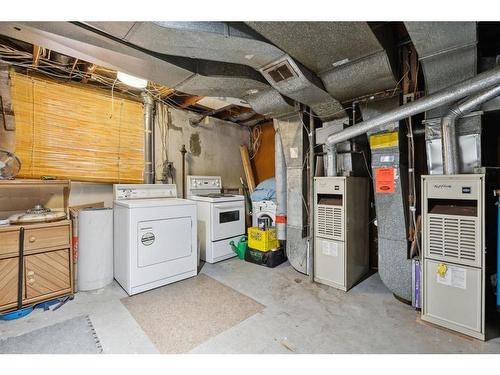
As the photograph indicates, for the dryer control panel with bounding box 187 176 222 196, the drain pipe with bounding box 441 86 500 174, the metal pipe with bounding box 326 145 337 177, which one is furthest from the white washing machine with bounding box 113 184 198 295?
the drain pipe with bounding box 441 86 500 174

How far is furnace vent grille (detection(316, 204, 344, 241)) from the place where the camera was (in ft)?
8.75

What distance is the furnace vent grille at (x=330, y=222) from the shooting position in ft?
8.75

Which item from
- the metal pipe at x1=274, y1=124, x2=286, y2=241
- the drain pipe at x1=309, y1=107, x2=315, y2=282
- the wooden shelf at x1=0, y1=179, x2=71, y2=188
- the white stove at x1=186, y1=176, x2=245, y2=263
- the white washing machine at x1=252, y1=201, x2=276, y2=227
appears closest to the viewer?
the wooden shelf at x1=0, y1=179, x2=71, y2=188

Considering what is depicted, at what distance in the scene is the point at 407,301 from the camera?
93.8 inches

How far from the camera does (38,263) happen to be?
92.0 inches

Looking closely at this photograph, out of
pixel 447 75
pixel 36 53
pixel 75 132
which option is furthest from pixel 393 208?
pixel 36 53

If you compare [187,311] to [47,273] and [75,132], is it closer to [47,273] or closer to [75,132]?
[47,273]

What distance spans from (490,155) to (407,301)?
1.74 meters

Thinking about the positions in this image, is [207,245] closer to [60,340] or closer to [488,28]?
[60,340]

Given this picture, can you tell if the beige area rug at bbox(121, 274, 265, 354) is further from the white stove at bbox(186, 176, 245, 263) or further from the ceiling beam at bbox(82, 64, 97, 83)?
the ceiling beam at bbox(82, 64, 97, 83)

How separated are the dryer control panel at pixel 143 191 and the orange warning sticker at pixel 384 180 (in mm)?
2880

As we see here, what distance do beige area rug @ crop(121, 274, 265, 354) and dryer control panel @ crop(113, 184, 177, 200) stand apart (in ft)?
4.30

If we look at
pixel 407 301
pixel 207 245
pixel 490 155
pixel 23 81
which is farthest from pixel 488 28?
pixel 23 81

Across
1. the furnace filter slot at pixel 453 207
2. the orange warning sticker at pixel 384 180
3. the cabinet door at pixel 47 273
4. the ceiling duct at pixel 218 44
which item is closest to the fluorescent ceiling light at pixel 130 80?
the ceiling duct at pixel 218 44
